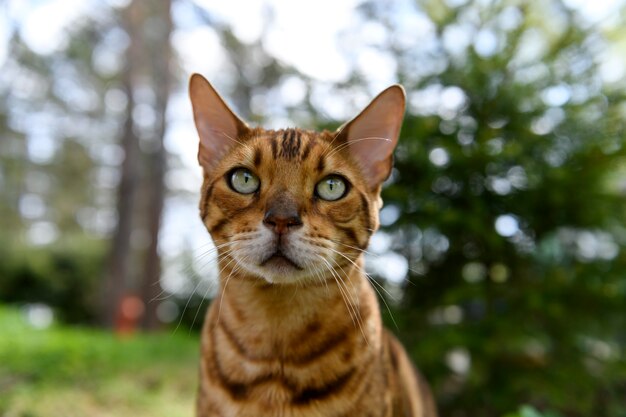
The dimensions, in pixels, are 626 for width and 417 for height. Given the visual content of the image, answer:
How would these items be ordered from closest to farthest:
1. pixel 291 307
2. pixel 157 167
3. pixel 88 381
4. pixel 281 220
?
pixel 281 220 < pixel 291 307 < pixel 88 381 < pixel 157 167

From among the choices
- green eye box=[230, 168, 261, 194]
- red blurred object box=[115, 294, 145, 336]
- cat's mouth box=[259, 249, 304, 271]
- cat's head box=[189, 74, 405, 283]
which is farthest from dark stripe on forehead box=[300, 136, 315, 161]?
red blurred object box=[115, 294, 145, 336]

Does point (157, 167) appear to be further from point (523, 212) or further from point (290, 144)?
point (290, 144)

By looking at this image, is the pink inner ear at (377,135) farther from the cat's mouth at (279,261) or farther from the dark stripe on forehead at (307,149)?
the cat's mouth at (279,261)

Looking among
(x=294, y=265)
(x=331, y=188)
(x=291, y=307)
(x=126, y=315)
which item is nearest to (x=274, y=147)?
(x=331, y=188)

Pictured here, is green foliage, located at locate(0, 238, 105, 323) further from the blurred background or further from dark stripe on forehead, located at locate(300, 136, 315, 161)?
dark stripe on forehead, located at locate(300, 136, 315, 161)

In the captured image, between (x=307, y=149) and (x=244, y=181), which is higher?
(x=307, y=149)

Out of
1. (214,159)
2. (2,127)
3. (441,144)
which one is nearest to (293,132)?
(214,159)

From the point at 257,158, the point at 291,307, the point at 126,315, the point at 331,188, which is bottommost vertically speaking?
the point at 126,315

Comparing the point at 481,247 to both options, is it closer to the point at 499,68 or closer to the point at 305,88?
the point at 499,68
